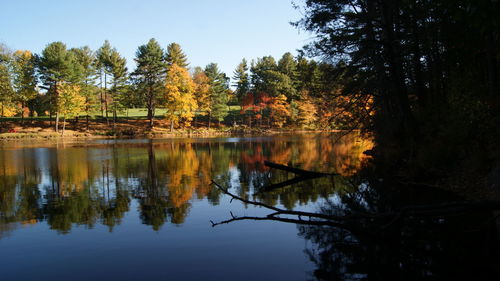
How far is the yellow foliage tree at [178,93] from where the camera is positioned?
66562 millimetres

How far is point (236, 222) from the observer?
11969mm

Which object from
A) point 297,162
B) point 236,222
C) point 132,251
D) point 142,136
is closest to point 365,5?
point 297,162

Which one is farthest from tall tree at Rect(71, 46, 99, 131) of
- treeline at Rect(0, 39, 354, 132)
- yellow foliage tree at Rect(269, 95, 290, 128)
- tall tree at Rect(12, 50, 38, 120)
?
yellow foliage tree at Rect(269, 95, 290, 128)

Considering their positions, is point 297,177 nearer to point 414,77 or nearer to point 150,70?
point 414,77

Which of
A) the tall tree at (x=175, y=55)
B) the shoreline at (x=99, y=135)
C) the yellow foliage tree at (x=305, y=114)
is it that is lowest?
the shoreline at (x=99, y=135)

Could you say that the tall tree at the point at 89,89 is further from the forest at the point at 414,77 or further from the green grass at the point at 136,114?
the forest at the point at 414,77

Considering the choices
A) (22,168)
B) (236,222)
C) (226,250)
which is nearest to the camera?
(226,250)

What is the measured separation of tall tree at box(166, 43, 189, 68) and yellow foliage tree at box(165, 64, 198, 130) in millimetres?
7752

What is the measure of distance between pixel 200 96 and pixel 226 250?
67.6m

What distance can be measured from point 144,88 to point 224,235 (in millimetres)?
63134

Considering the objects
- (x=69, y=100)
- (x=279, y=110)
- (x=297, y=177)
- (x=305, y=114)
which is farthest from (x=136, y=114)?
(x=297, y=177)

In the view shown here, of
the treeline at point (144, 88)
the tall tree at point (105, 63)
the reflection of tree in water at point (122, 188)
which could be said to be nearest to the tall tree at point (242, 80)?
the treeline at point (144, 88)

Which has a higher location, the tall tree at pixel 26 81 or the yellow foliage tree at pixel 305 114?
the tall tree at pixel 26 81

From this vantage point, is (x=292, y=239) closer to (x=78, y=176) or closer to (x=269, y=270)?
(x=269, y=270)
